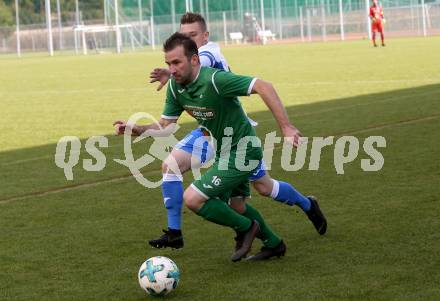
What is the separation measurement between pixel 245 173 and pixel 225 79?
27.1 inches

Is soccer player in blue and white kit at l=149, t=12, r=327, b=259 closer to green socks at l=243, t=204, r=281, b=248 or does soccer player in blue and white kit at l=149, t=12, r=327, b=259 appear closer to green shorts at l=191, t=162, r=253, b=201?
green socks at l=243, t=204, r=281, b=248

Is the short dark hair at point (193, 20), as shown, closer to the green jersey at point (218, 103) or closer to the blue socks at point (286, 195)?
the green jersey at point (218, 103)

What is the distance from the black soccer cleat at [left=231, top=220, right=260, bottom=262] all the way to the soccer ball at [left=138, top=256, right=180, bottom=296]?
2.34ft

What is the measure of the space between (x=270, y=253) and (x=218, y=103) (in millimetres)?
1123

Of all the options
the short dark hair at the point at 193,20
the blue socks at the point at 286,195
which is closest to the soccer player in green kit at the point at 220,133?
the blue socks at the point at 286,195

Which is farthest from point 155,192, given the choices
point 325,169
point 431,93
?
point 431,93

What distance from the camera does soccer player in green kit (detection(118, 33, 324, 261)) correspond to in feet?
22.1

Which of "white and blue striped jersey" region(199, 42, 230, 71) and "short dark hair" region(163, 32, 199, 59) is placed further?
"white and blue striped jersey" region(199, 42, 230, 71)

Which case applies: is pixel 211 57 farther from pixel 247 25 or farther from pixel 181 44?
pixel 247 25

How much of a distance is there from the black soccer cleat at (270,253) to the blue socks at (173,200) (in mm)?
656

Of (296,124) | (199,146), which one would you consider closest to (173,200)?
(199,146)

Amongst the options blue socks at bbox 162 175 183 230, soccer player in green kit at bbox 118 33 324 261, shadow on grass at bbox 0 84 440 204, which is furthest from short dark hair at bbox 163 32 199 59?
shadow on grass at bbox 0 84 440 204

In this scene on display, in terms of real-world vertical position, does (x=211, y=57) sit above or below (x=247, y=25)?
below

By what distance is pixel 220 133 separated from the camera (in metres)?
7.03
